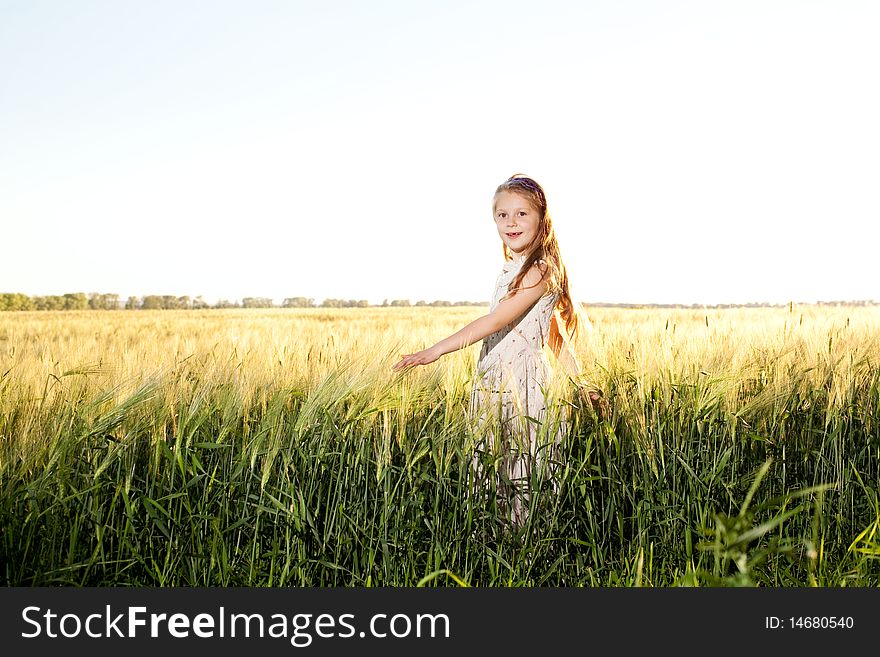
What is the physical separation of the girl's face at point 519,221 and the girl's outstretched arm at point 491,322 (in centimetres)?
13

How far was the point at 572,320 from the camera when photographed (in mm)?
2805

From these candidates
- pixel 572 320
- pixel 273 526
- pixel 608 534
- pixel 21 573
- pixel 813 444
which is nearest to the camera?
pixel 21 573

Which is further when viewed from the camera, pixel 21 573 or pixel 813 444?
pixel 813 444

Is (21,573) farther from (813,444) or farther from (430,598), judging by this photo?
(813,444)

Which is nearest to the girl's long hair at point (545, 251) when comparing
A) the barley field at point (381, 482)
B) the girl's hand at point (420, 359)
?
the barley field at point (381, 482)

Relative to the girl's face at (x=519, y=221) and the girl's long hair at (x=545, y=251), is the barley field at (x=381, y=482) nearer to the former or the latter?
the girl's long hair at (x=545, y=251)

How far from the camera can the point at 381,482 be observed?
2145 mm

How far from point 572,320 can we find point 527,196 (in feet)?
1.81

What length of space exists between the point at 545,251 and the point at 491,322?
41 centimetres

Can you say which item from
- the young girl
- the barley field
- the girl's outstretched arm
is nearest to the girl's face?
the young girl

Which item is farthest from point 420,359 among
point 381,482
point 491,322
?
point 381,482

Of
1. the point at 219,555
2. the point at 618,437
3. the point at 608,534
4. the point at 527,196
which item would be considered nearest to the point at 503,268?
the point at 527,196

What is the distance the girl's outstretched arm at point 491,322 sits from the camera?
2.42m

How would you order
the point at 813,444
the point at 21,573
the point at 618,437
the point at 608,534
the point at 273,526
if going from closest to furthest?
the point at 21,573 < the point at 273,526 < the point at 608,534 < the point at 618,437 < the point at 813,444
